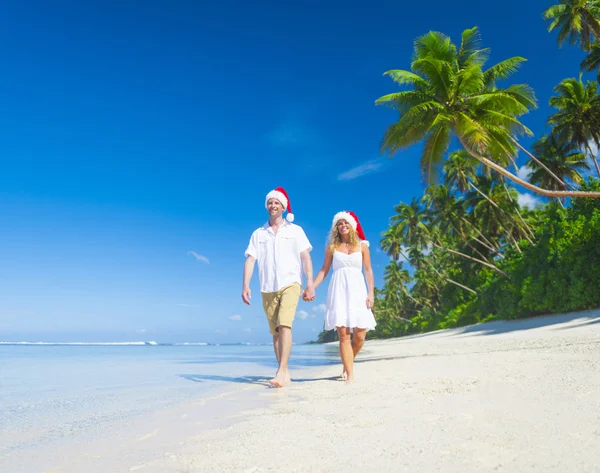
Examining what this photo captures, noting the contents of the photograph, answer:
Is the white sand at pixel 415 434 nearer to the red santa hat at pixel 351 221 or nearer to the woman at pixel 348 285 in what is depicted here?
the woman at pixel 348 285

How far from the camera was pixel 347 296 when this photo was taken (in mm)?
5738

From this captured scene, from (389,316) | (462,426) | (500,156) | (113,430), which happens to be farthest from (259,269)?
(389,316)

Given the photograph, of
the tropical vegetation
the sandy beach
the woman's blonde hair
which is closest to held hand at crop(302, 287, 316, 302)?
the woman's blonde hair

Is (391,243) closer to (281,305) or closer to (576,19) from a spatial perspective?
(576,19)

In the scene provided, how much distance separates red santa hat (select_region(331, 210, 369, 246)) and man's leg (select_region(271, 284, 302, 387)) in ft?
3.40

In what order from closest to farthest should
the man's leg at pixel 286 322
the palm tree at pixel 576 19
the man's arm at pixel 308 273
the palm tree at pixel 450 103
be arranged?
the man's leg at pixel 286 322 → the man's arm at pixel 308 273 → the palm tree at pixel 450 103 → the palm tree at pixel 576 19

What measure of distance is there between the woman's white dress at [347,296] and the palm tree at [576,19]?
22.6 meters

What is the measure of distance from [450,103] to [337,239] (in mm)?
11373

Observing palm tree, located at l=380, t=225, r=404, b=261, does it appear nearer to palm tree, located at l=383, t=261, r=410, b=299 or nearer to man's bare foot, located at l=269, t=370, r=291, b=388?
palm tree, located at l=383, t=261, r=410, b=299

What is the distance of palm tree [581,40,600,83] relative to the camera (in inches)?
910

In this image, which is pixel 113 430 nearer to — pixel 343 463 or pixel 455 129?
pixel 343 463

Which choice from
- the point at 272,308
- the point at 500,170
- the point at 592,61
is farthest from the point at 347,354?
the point at 592,61

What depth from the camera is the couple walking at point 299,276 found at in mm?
5668

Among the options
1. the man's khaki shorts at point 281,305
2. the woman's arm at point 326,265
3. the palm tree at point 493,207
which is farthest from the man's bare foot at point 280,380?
the palm tree at point 493,207
